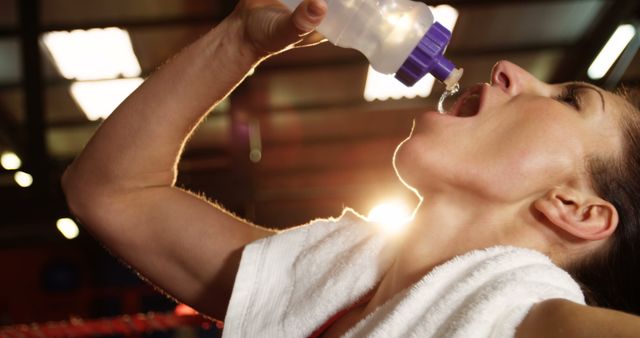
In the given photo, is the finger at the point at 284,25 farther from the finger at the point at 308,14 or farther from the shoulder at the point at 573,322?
the shoulder at the point at 573,322

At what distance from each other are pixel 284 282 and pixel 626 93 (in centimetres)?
69

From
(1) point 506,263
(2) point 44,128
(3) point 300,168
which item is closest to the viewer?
(1) point 506,263

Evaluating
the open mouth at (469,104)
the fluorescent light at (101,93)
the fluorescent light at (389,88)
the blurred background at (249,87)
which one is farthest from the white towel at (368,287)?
the fluorescent light at (101,93)

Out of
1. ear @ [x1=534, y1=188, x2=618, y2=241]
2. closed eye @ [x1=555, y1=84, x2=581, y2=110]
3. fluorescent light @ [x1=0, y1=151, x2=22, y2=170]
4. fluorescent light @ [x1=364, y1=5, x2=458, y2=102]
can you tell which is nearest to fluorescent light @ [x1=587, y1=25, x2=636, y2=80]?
fluorescent light @ [x1=364, y1=5, x2=458, y2=102]

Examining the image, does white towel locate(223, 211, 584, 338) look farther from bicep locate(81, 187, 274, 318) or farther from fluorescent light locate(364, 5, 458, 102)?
fluorescent light locate(364, 5, 458, 102)

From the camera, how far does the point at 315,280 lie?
1.12 metres

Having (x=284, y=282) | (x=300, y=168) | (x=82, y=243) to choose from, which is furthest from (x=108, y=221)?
(x=82, y=243)

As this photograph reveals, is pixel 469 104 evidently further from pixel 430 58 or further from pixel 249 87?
pixel 249 87

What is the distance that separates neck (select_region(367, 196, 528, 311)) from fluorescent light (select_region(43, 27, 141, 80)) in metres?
3.67

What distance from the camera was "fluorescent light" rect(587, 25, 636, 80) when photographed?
423 centimetres

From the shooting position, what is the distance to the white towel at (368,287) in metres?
0.81

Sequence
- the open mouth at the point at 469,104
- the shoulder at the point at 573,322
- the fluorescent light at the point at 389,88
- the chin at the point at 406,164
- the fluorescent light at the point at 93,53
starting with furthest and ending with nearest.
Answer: the fluorescent light at the point at 389,88 < the fluorescent light at the point at 93,53 < the open mouth at the point at 469,104 < the chin at the point at 406,164 < the shoulder at the point at 573,322

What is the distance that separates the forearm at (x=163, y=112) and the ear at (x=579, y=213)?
534 millimetres

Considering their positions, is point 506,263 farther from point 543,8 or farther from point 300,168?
point 300,168
